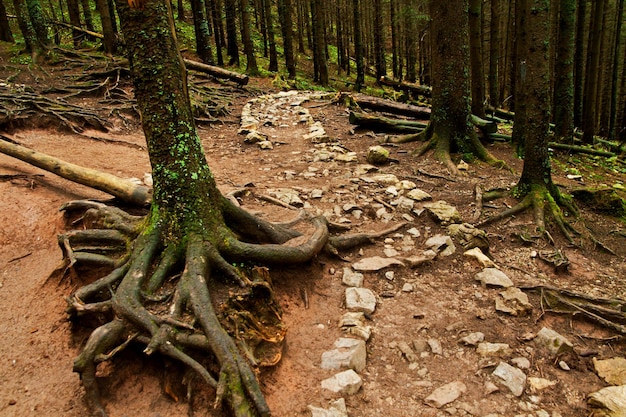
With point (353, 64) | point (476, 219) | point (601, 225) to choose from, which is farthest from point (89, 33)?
point (353, 64)

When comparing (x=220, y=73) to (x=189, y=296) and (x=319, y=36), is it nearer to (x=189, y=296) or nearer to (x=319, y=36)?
(x=319, y=36)

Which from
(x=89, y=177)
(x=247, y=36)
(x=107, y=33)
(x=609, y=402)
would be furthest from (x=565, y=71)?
(x=107, y=33)

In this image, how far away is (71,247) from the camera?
401 centimetres

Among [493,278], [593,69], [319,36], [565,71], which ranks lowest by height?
[493,278]

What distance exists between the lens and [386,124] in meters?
10.4

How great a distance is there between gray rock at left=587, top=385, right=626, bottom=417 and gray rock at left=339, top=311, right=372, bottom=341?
1.88 metres

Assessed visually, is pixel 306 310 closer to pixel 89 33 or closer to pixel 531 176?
pixel 531 176

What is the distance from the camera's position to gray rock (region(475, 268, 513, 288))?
4.58 meters

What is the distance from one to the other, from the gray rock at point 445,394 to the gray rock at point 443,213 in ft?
9.32

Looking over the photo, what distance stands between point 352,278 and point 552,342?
212cm

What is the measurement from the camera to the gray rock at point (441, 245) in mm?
5238

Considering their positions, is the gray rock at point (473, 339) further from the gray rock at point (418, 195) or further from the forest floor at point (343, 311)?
the gray rock at point (418, 195)

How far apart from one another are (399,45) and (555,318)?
101ft

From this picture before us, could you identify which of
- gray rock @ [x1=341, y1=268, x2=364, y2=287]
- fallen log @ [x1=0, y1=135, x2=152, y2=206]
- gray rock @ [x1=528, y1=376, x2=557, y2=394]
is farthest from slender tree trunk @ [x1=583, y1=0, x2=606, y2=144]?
fallen log @ [x1=0, y1=135, x2=152, y2=206]
